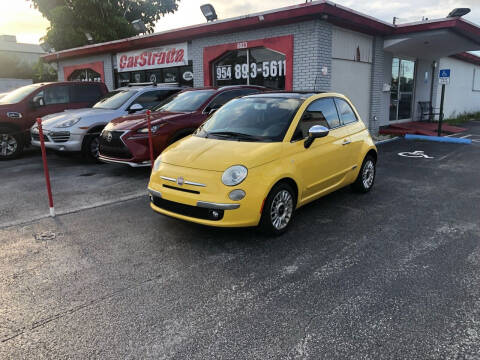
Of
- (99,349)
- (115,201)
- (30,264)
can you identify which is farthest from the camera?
(115,201)

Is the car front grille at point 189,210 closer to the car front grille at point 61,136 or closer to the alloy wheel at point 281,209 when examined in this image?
the alloy wheel at point 281,209

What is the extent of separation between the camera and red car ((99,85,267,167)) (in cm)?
744

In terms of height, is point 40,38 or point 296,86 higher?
point 40,38

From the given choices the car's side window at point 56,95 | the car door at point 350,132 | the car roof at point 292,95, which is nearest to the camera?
the car roof at point 292,95

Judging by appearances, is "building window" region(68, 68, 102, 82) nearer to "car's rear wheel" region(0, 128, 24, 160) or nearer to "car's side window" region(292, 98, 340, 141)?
"car's rear wheel" region(0, 128, 24, 160)

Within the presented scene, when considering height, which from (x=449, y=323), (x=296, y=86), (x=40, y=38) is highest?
(x=40, y=38)

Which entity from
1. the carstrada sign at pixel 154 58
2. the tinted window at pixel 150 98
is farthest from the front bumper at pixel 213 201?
the carstrada sign at pixel 154 58

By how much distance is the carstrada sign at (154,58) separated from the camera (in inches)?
581

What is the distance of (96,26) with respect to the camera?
24.6 m

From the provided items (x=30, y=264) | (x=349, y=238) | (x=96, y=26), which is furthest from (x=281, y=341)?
(x=96, y=26)

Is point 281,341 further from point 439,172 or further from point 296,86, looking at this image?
point 296,86

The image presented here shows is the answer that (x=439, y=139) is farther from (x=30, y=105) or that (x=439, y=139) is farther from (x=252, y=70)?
(x=30, y=105)

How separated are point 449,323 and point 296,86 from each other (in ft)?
31.3

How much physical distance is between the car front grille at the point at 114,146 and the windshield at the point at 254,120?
2460 mm
